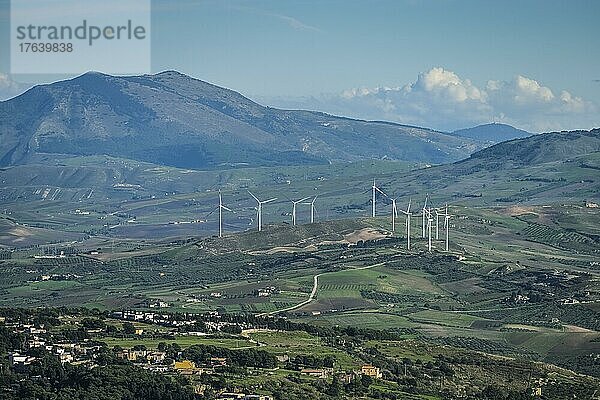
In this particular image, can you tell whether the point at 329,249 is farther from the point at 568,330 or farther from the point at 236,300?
the point at 568,330

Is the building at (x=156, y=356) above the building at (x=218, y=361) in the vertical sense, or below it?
above

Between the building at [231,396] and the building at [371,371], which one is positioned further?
the building at [371,371]

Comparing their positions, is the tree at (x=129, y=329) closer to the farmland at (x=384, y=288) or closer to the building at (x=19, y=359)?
the building at (x=19, y=359)

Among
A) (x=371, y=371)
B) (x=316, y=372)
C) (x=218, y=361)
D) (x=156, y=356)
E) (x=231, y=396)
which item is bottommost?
(x=371, y=371)

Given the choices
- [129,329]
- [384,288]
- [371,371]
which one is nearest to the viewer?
[371,371]

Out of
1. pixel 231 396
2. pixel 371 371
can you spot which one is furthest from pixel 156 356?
pixel 371 371

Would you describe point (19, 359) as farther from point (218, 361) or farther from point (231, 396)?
point (231, 396)

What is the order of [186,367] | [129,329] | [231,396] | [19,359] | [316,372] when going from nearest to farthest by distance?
[231,396]
[19,359]
[186,367]
[316,372]
[129,329]

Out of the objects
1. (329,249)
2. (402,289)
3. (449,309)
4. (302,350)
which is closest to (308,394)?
(302,350)

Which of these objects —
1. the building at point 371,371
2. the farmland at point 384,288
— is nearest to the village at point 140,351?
the building at point 371,371
